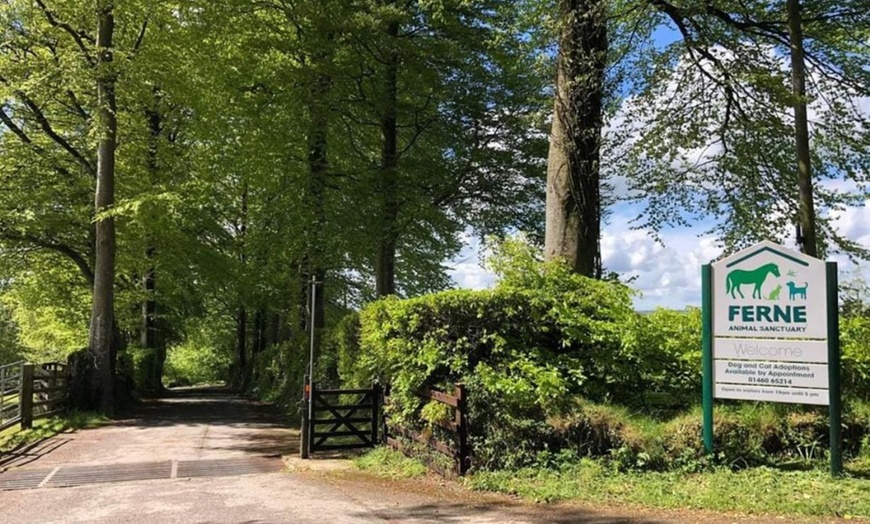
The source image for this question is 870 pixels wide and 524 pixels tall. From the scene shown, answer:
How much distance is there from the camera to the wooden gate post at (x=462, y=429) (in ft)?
25.6

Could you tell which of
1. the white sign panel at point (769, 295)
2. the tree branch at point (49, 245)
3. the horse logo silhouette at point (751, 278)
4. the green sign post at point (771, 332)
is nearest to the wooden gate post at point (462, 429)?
the green sign post at point (771, 332)

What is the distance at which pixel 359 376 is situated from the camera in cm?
1190

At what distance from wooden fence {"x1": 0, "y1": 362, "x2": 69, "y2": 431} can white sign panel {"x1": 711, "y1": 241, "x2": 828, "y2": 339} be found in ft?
42.6

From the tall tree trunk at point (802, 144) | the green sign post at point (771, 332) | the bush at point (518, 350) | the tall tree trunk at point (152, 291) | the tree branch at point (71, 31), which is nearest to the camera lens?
the green sign post at point (771, 332)

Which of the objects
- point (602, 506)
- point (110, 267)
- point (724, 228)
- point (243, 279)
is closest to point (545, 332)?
point (602, 506)

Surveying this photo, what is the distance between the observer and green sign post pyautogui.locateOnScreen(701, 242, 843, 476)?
265 inches

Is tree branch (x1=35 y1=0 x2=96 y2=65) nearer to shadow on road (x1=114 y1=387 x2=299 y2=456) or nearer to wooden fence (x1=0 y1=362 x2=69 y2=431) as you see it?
wooden fence (x1=0 y1=362 x2=69 y2=431)

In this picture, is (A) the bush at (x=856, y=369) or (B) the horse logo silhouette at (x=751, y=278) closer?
(B) the horse logo silhouette at (x=751, y=278)

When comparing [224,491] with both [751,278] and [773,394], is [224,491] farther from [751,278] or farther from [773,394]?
[751,278]

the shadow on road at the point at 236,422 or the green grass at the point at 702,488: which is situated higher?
the green grass at the point at 702,488

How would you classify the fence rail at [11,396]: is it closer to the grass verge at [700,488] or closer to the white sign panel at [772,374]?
the grass verge at [700,488]

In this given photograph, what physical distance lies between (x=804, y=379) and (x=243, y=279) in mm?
21702

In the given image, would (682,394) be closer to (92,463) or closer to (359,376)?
(359,376)

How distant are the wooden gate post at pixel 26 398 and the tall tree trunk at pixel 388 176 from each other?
7.92 m
